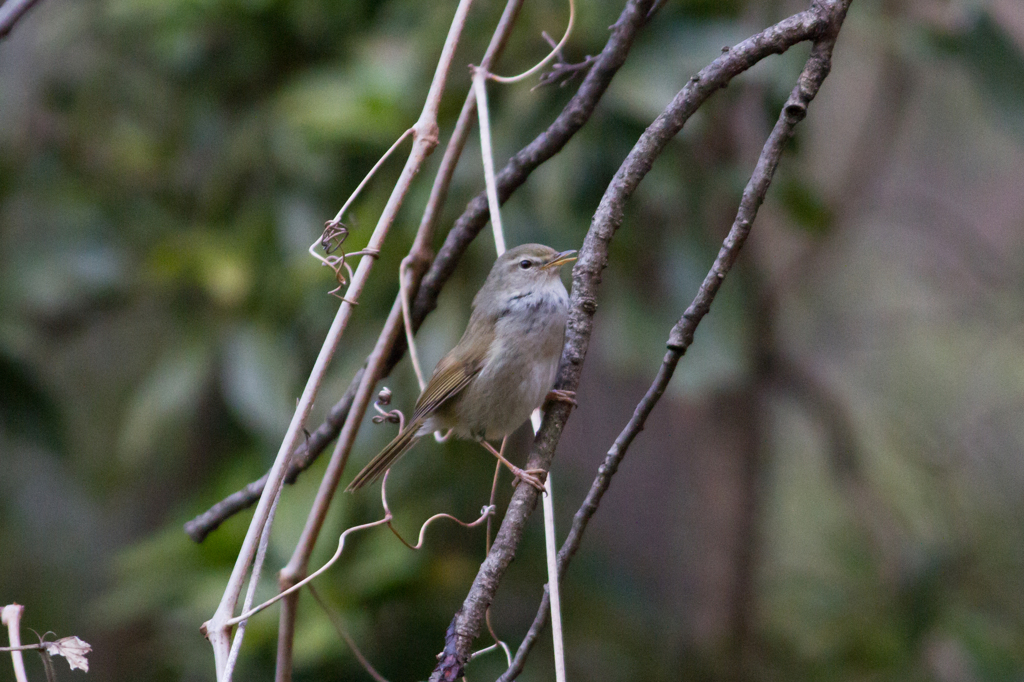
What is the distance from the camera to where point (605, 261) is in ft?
5.32

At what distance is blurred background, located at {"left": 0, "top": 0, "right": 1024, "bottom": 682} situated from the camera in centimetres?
364

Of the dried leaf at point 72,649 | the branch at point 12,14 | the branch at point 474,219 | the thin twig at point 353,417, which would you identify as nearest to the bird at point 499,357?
the branch at point 474,219

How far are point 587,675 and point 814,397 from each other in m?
1.92

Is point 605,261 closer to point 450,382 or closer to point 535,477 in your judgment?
point 535,477

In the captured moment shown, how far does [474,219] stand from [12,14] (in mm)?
942

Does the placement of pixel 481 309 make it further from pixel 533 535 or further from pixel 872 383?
pixel 872 383

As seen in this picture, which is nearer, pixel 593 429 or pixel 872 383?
pixel 593 429

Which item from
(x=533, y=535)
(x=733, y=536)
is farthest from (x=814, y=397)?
(x=533, y=535)

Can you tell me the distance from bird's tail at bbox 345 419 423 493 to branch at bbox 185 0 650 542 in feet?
3.13

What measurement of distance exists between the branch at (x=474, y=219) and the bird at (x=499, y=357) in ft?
2.81

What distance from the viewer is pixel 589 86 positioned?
179cm

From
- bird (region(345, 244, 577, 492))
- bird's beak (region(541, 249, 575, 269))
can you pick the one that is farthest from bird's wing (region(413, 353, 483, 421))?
bird's beak (region(541, 249, 575, 269))

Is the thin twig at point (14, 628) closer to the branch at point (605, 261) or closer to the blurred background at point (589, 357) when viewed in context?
the branch at point (605, 261)

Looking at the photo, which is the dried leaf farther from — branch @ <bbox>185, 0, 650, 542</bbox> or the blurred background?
the blurred background
